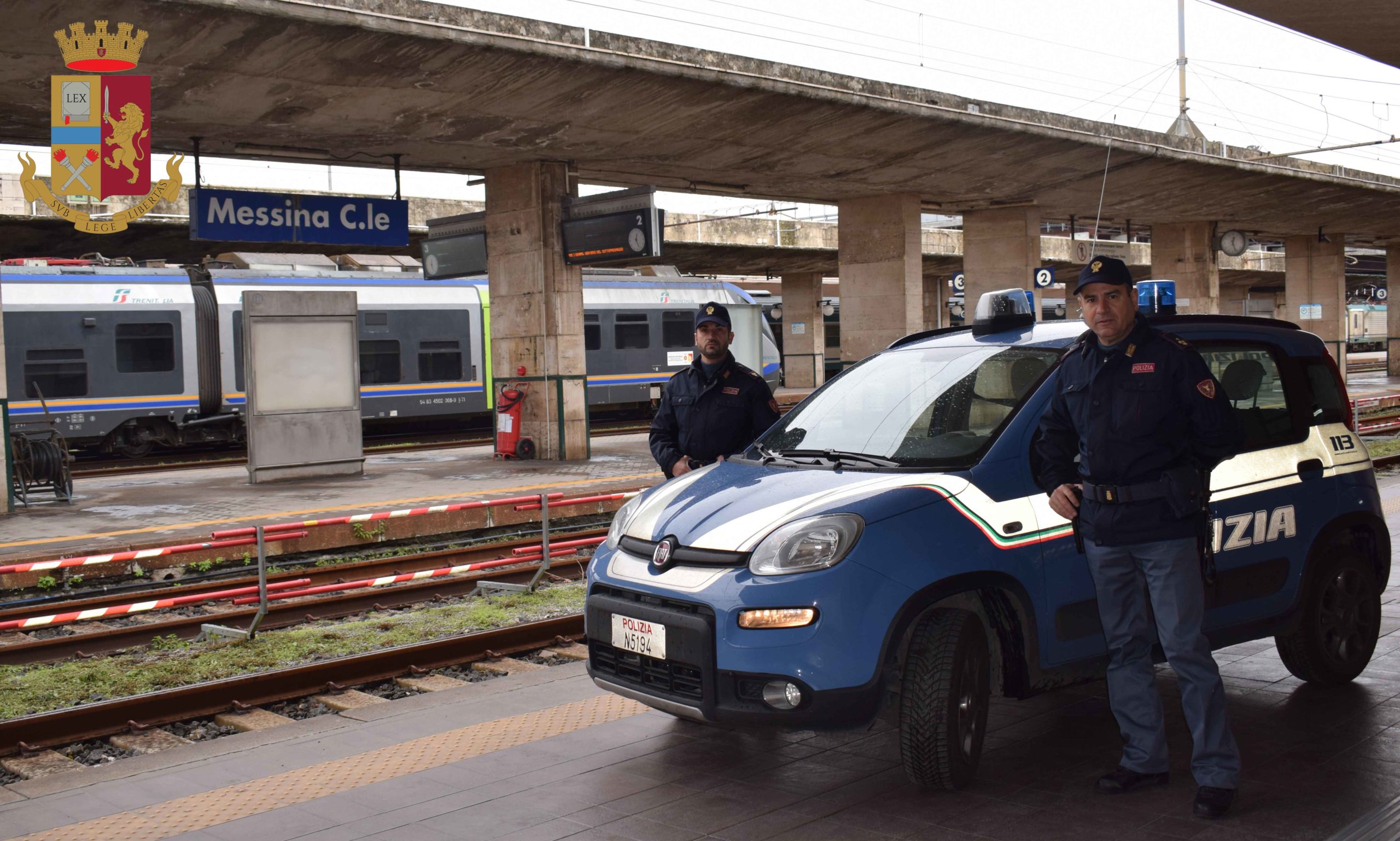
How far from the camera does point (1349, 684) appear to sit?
6.09m

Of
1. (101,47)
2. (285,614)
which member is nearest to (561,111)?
(101,47)

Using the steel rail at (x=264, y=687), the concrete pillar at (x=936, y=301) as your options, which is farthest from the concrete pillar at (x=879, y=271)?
the concrete pillar at (x=936, y=301)

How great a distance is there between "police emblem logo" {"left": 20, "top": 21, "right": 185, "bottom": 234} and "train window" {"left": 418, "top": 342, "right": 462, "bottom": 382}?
12439 millimetres

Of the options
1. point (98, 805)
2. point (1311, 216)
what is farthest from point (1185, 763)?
point (1311, 216)

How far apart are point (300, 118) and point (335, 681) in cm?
999

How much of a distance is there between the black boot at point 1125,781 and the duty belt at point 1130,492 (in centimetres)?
103

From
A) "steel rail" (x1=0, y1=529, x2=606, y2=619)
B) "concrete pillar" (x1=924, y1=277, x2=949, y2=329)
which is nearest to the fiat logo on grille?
"steel rail" (x1=0, y1=529, x2=606, y2=619)

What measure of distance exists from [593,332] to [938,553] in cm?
2526

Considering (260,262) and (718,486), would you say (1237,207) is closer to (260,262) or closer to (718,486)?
(260,262)

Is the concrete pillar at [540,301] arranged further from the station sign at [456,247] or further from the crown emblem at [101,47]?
the crown emblem at [101,47]

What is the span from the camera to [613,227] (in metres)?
17.7

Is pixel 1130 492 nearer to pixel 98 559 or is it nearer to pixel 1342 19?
pixel 1342 19

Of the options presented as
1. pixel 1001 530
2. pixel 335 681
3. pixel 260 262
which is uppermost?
pixel 260 262

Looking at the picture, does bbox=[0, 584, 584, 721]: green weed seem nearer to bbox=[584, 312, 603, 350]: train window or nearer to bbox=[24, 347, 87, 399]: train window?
bbox=[24, 347, 87, 399]: train window
